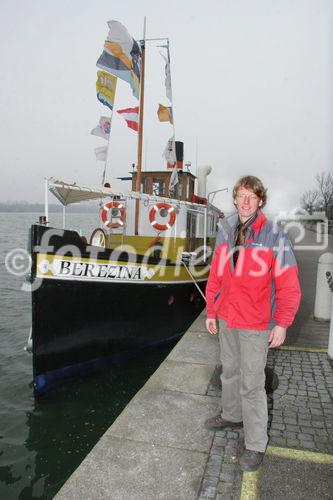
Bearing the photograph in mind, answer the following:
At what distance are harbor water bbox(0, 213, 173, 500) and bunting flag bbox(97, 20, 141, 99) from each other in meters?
5.32

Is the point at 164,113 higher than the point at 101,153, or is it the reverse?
the point at 164,113

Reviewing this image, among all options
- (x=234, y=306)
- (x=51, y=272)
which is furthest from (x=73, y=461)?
(x=234, y=306)

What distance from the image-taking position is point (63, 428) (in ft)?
18.0

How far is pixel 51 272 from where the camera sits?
5.83 meters

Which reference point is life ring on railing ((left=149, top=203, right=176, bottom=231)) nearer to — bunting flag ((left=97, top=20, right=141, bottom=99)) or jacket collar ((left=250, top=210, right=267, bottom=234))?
bunting flag ((left=97, top=20, right=141, bottom=99))

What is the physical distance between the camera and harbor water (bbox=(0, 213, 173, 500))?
14.9 ft

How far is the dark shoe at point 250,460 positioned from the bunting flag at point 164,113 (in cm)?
907

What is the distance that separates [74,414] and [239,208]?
4488 millimetres

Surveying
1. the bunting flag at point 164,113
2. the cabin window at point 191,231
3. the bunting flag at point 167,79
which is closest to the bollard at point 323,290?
the cabin window at point 191,231

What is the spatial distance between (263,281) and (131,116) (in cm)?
773

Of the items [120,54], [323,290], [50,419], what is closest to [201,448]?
[50,419]

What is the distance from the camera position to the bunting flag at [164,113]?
408 inches

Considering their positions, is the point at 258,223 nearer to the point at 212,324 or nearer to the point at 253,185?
the point at 253,185

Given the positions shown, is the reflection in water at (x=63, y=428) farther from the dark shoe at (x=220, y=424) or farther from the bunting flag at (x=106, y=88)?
the bunting flag at (x=106, y=88)
